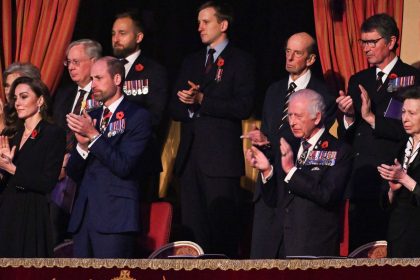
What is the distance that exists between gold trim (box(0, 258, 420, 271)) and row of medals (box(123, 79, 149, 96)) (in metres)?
2.29

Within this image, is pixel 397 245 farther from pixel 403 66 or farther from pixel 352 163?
pixel 403 66

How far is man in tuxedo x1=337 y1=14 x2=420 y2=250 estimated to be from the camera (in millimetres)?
9711

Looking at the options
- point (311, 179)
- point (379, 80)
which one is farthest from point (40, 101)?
point (379, 80)

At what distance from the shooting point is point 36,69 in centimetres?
1052

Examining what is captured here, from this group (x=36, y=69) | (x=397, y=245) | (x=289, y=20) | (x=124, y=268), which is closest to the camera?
(x=124, y=268)

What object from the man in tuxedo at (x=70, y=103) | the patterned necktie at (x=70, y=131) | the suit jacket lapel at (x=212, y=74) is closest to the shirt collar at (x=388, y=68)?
the suit jacket lapel at (x=212, y=74)

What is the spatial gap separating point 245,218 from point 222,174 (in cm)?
94

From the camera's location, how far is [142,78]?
406 inches

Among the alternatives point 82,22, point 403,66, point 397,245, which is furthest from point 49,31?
point 397,245

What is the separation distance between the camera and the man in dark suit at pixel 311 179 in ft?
29.3

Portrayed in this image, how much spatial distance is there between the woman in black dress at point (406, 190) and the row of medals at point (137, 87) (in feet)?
6.83

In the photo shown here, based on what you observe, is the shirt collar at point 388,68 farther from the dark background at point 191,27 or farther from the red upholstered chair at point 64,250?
the red upholstered chair at point 64,250

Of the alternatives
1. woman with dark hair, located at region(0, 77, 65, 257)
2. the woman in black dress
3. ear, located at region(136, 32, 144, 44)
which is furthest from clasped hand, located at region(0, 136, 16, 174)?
the woman in black dress

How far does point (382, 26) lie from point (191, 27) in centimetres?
235
